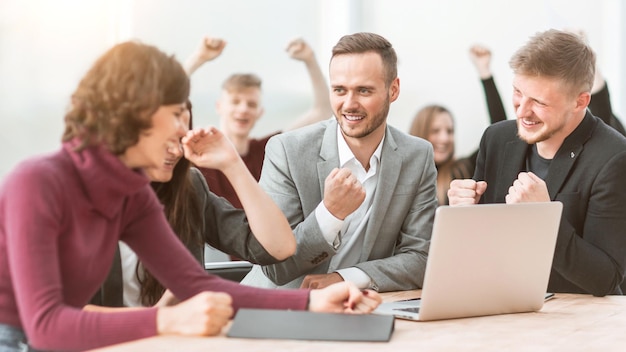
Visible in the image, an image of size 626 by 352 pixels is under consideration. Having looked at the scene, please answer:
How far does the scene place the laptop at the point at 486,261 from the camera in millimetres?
1759

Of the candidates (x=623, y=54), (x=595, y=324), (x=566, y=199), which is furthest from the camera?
(x=623, y=54)

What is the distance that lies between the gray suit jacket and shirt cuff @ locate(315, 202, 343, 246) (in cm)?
6

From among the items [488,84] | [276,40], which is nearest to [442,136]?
[488,84]

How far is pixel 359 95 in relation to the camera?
252 cm

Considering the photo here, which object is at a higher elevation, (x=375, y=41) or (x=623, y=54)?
(x=375, y=41)

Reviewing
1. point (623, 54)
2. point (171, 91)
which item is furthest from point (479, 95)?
point (171, 91)

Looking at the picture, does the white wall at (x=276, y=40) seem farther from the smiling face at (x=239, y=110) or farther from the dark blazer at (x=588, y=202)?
the dark blazer at (x=588, y=202)

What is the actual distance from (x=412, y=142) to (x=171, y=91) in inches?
43.0

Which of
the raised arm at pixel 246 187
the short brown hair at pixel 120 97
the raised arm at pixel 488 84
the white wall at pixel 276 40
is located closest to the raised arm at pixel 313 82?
the white wall at pixel 276 40

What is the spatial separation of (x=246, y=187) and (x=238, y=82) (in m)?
2.27

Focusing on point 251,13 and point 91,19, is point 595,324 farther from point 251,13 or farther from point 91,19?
point 251,13

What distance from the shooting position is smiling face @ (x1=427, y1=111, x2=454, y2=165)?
4.83 m

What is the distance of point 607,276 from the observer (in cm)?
219

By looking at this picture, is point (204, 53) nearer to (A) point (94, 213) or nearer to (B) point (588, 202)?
(B) point (588, 202)
